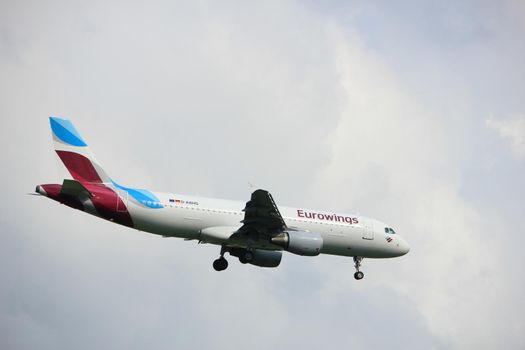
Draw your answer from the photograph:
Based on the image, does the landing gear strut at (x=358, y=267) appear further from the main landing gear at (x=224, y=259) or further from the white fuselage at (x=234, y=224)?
the main landing gear at (x=224, y=259)

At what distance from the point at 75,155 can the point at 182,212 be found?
572 centimetres

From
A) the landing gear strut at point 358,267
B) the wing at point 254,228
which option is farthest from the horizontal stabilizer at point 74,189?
the landing gear strut at point 358,267

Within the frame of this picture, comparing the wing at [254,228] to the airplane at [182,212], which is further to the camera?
the wing at [254,228]

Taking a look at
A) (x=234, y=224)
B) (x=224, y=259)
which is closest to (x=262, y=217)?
(x=234, y=224)

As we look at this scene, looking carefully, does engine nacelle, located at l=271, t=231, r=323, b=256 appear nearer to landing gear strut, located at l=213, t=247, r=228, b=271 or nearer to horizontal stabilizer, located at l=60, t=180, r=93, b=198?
landing gear strut, located at l=213, t=247, r=228, b=271

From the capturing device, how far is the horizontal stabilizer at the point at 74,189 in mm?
34312

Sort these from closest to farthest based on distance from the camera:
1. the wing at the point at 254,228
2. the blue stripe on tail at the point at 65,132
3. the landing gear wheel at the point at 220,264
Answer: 1. the wing at the point at 254,228
2. the blue stripe on tail at the point at 65,132
3. the landing gear wheel at the point at 220,264

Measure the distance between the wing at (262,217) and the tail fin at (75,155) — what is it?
6782 mm

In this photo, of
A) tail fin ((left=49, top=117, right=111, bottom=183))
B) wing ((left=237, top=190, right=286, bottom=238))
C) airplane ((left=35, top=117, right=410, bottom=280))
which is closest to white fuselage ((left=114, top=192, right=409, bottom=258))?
Answer: airplane ((left=35, top=117, right=410, bottom=280))

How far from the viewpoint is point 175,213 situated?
119ft

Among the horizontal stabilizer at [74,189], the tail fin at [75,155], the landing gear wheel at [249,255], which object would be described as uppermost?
the tail fin at [75,155]

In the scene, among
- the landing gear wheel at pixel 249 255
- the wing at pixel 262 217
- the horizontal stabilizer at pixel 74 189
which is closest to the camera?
the horizontal stabilizer at pixel 74 189

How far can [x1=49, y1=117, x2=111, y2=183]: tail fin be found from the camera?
36425 mm

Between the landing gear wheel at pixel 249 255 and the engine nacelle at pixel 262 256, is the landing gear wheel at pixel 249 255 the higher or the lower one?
the lower one
